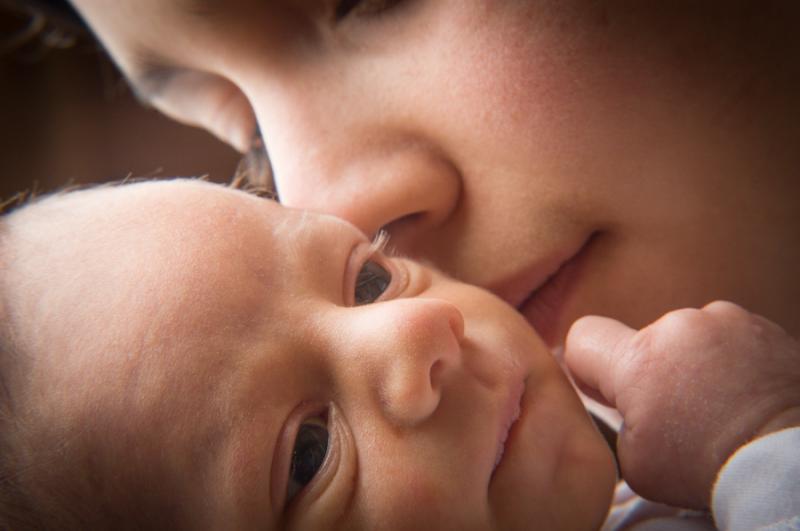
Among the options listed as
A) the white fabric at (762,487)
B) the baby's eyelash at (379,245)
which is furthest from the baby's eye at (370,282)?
the white fabric at (762,487)

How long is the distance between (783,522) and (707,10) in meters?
0.38

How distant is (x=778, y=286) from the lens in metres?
0.62

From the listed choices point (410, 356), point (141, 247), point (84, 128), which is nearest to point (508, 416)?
point (410, 356)

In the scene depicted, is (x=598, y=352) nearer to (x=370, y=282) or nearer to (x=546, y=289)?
(x=546, y=289)

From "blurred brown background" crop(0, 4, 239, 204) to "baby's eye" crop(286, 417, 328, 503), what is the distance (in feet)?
5.02

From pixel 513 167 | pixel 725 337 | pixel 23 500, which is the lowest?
pixel 23 500

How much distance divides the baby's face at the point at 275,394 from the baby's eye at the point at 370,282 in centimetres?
6

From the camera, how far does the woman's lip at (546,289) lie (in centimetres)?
65

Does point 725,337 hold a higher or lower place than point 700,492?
higher

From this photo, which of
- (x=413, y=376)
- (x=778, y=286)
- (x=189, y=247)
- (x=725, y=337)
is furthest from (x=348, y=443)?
(x=778, y=286)

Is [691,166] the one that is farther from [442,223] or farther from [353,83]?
[353,83]

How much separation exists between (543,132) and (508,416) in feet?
0.84

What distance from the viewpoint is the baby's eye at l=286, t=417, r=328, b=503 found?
533 mm

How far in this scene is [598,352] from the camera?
59 centimetres
